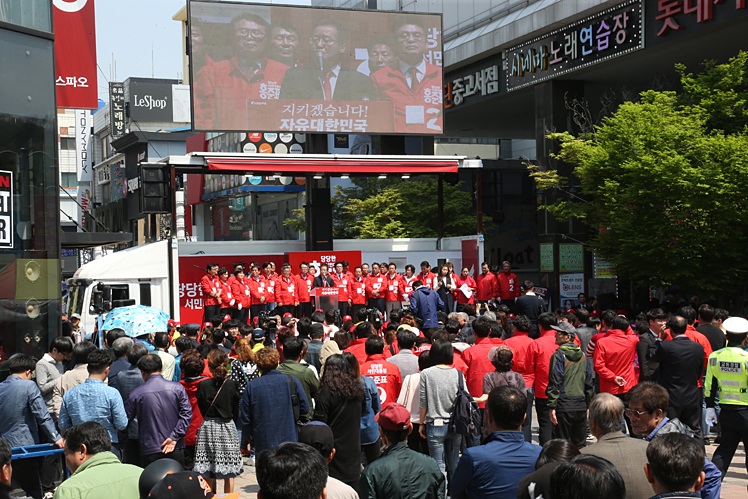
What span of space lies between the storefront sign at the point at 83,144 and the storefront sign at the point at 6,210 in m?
46.8

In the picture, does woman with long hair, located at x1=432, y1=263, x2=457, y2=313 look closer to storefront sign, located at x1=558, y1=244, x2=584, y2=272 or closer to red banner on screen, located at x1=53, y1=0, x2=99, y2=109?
storefront sign, located at x1=558, y1=244, x2=584, y2=272

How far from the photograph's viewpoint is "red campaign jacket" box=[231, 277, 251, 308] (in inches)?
710

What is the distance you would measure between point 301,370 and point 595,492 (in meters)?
4.19

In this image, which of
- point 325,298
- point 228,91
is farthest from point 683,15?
point 228,91

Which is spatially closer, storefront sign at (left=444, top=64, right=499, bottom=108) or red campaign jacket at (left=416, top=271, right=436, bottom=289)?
red campaign jacket at (left=416, top=271, right=436, bottom=289)

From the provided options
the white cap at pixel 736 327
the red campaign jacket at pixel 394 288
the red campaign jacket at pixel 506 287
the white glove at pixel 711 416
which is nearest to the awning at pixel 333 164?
the red campaign jacket at pixel 394 288

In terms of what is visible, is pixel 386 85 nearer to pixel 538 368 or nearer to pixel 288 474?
pixel 538 368

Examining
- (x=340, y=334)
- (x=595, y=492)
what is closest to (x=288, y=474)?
(x=595, y=492)

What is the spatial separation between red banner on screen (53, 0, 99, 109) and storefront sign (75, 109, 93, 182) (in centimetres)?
4201

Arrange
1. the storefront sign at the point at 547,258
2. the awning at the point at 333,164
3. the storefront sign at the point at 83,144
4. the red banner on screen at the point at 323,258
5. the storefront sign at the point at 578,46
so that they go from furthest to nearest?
the storefront sign at the point at 83,144 < the storefront sign at the point at 547,258 < the storefront sign at the point at 578,46 < the awning at the point at 333,164 < the red banner on screen at the point at 323,258

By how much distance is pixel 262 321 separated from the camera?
13.0 metres

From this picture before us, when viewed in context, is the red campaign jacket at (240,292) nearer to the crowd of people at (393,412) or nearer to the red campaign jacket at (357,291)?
the red campaign jacket at (357,291)

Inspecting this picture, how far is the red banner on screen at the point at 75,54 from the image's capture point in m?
12.6

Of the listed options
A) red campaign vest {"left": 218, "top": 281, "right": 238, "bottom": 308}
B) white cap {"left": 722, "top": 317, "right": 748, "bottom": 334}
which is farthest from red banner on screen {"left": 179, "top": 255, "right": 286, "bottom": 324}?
white cap {"left": 722, "top": 317, "right": 748, "bottom": 334}
